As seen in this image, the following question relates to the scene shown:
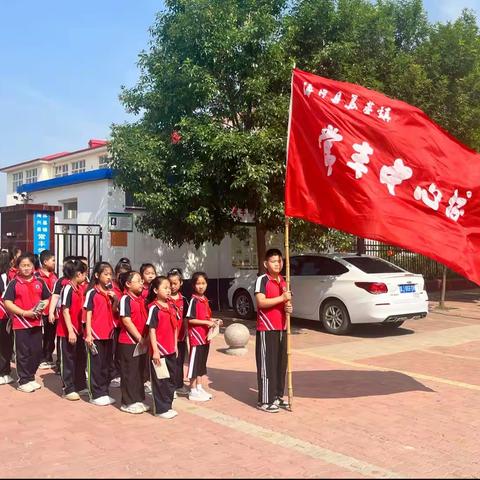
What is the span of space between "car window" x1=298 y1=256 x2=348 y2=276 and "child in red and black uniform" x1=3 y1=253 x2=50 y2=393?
6.10m

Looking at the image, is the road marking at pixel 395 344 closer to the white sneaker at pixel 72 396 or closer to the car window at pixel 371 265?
the car window at pixel 371 265

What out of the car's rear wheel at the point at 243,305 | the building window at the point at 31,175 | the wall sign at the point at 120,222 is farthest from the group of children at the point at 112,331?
the building window at the point at 31,175

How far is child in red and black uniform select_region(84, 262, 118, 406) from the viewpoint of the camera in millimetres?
6250

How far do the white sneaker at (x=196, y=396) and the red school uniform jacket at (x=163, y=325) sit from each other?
79 centimetres

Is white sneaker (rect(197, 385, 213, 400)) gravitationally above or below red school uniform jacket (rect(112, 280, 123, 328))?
below

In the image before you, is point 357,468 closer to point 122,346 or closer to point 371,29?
point 122,346

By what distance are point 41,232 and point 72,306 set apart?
517cm

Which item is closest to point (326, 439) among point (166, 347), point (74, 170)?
point (166, 347)

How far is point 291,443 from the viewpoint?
4922mm

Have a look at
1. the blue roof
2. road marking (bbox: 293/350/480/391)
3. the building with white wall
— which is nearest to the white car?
road marking (bbox: 293/350/480/391)

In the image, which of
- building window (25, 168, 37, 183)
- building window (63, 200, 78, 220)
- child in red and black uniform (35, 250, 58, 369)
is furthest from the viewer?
building window (25, 168, 37, 183)

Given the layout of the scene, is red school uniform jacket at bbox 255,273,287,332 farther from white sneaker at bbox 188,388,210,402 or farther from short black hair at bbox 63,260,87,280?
short black hair at bbox 63,260,87,280

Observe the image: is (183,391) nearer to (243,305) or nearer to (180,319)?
(180,319)

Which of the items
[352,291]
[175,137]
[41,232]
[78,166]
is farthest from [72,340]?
[78,166]
